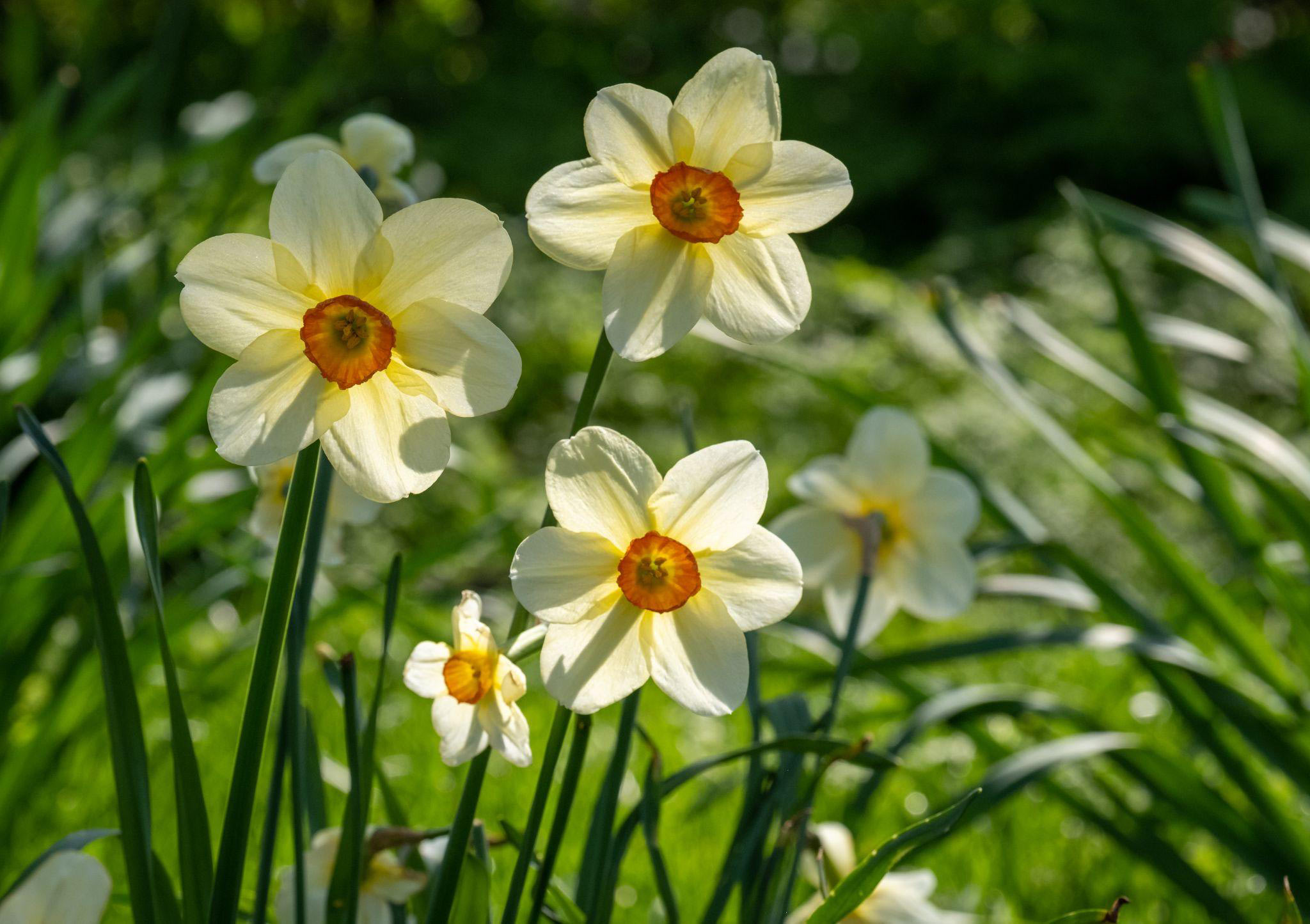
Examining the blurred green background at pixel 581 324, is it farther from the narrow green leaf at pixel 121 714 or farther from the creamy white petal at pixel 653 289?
the creamy white petal at pixel 653 289

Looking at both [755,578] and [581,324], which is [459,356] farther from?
[581,324]

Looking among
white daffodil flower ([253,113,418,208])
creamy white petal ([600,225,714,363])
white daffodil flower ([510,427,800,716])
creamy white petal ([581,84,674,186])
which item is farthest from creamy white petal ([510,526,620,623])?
white daffodil flower ([253,113,418,208])

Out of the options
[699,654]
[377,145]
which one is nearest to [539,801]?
[699,654]

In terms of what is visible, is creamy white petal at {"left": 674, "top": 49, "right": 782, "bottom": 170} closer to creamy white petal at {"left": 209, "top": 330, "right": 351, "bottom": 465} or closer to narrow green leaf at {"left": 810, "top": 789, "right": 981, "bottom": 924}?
creamy white petal at {"left": 209, "top": 330, "right": 351, "bottom": 465}

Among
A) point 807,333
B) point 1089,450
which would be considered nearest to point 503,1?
point 807,333

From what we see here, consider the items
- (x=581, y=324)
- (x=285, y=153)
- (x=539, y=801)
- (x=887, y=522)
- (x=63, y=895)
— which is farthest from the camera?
(x=581, y=324)

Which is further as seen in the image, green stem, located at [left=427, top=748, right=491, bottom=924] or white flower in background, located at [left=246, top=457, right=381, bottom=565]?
white flower in background, located at [left=246, top=457, right=381, bottom=565]

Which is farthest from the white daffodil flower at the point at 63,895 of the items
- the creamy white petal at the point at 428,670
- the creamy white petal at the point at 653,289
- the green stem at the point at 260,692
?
the creamy white petal at the point at 653,289
